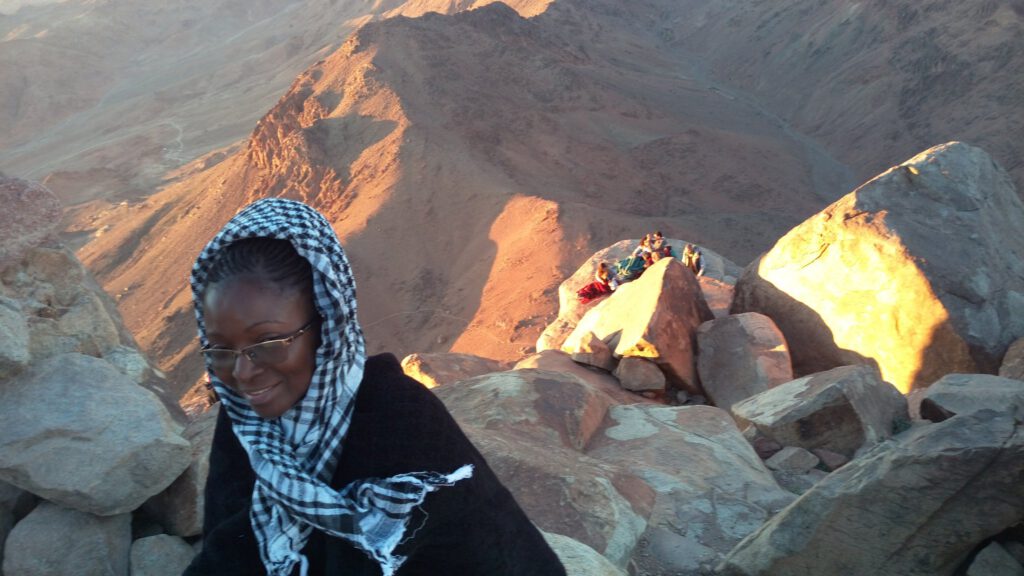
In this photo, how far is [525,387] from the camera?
4.04 meters

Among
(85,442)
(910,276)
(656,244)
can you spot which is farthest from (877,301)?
(85,442)

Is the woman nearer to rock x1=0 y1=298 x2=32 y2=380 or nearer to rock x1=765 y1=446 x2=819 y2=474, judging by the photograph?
rock x1=0 y1=298 x2=32 y2=380

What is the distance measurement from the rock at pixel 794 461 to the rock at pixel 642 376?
5.79 feet

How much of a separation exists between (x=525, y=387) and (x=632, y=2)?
38.6m

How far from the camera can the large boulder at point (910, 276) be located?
19.7 ft

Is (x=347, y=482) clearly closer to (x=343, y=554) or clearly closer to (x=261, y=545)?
(x=343, y=554)

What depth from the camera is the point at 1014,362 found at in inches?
217

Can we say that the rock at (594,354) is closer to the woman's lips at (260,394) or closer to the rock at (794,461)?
the rock at (794,461)

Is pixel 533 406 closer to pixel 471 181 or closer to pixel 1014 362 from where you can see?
pixel 1014 362

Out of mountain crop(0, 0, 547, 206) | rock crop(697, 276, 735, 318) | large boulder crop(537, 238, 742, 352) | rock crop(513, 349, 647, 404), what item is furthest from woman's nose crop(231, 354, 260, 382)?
mountain crop(0, 0, 547, 206)

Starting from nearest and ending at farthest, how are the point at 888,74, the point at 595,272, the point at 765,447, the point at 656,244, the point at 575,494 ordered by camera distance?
1. the point at 575,494
2. the point at 765,447
3. the point at 656,244
4. the point at 595,272
5. the point at 888,74

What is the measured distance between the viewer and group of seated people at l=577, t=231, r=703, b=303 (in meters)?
9.17

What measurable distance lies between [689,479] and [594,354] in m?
2.69

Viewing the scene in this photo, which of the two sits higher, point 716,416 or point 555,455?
point 555,455
